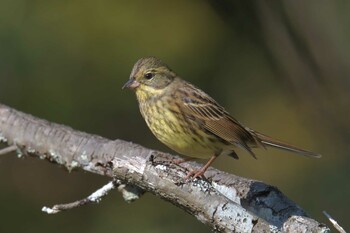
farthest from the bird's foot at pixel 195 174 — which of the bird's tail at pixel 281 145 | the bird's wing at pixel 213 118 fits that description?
the bird's tail at pixel 281 145

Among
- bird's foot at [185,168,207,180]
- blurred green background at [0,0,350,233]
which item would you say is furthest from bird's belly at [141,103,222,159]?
blurred green background at [0,0,350,233]

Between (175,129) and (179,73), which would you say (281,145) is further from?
(179,73)

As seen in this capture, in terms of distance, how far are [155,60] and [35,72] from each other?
0.73 m

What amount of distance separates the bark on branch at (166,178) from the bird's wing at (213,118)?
0.25 meters

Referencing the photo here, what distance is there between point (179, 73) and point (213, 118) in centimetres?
59

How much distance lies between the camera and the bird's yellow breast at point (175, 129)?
4500mm

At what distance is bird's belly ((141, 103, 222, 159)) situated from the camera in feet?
14.7

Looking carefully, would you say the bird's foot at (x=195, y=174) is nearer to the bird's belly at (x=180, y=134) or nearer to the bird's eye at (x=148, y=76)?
the bird's belly at (x=180, y=134)

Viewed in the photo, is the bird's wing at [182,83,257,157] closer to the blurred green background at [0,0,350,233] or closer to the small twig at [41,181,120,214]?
the blurred green background at [0,0,350,233]

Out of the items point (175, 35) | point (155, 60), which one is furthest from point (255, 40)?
point (155, 60)

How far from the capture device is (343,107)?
562 centimetres

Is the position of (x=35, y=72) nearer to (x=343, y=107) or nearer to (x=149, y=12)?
(x=149, y=12)

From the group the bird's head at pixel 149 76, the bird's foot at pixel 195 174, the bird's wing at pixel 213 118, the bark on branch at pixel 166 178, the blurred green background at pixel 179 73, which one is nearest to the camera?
the bark on branch at pixel 166 178

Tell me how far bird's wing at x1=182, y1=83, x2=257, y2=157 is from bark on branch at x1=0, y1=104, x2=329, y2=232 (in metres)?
0.25
